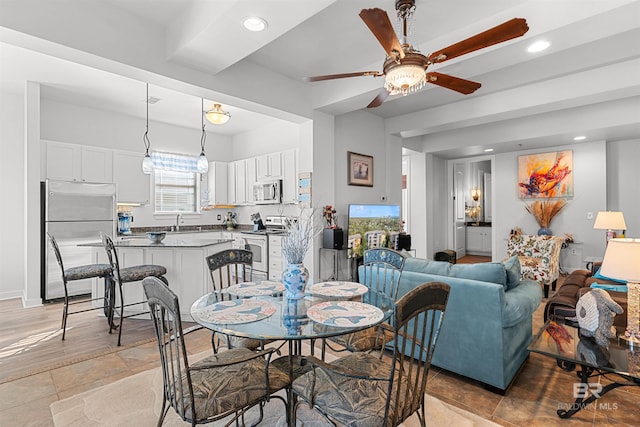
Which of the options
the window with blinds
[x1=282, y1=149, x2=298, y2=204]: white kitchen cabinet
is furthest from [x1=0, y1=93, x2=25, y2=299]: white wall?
[x1=282, y1=149, x2=298, y2=204]: white kitchen cabinet

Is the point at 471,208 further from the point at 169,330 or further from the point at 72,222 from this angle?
the point at 169,330

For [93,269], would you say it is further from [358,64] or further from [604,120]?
[604,120]

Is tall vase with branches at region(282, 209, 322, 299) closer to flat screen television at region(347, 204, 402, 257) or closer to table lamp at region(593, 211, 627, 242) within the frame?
flat screen television at region(347, 204, 402, 257)

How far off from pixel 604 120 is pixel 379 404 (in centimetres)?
601

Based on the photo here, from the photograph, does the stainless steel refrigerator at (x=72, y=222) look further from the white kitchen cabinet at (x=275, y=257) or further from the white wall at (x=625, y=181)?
the white wall at (x=625, y=181)

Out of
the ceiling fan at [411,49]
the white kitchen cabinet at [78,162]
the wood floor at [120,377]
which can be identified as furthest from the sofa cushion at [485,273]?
the white kitchen cabinet at [78,162]

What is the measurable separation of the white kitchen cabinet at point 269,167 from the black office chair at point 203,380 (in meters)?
4.52

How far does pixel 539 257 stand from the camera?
5328 millimetres

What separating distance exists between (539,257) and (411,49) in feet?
15.1

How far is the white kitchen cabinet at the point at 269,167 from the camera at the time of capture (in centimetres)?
592

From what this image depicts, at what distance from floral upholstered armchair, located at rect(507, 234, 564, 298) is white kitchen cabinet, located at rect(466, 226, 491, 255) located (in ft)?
11.0

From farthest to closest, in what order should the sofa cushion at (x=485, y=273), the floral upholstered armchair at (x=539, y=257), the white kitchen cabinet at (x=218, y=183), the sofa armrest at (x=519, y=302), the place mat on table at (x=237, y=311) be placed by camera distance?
the white kitchen cabinet at (x=218, y=183)
the floral upholstered armchair at (x=539, y=257)
the sofa cushion at (x=485, y=273)
the sofa armrest at (x=519, y=302)
the place mat on table at (x=237, y=311)

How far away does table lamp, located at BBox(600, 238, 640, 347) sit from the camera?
1.91m

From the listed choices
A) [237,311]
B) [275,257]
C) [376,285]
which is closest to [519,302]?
[376,285]
